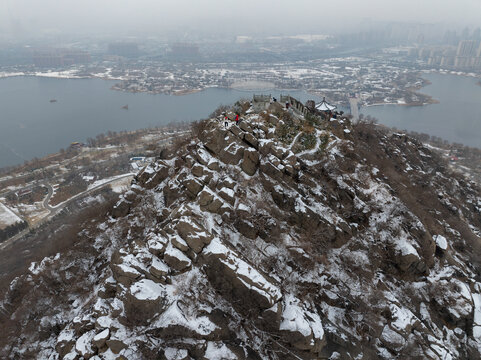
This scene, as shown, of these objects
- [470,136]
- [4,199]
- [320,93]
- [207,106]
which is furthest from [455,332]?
[320,93]

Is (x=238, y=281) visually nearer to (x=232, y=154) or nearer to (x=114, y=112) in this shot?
(x=232, y=154)

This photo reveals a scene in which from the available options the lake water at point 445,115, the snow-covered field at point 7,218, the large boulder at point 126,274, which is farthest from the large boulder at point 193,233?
the lake water at point 445,115

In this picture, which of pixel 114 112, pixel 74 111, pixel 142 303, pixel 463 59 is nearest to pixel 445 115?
pixel 463 59

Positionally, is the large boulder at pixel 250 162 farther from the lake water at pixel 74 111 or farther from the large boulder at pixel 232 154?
the lake water at pixel 74 111

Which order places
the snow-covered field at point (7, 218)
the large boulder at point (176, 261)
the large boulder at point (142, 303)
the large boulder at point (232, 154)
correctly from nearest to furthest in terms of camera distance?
the large boulder at point (142, 303)
the large boulder at point (176, 261)
the large boulder at point (232, 154)
the snow-covered field at point (7, 218)

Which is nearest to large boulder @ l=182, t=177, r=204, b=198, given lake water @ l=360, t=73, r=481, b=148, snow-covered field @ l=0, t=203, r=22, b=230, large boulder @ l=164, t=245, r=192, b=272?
large boulder @ l=164, t=245, r=192, b=272
